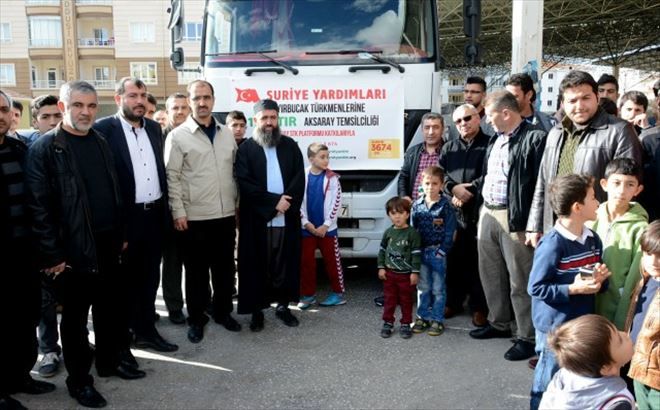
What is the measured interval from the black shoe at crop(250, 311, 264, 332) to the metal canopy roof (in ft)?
43.8

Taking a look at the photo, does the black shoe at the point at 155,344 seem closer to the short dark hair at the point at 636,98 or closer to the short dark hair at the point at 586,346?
the short dark hair at the point at 586,346

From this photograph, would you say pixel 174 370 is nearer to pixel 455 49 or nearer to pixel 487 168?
pixel 487 168

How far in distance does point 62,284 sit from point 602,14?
25806 mm

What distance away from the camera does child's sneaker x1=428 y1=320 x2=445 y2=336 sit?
4535mm

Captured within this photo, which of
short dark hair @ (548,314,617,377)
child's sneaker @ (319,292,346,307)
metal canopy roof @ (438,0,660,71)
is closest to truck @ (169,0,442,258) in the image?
child's sneaker @ (319,292,346,307)

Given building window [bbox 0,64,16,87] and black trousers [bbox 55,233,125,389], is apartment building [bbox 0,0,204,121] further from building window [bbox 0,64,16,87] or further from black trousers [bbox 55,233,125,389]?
black trousers [bbox 55,233,125,389]

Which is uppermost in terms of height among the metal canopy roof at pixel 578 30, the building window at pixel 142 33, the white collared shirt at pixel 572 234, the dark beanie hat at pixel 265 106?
the building window at pixel 142 33

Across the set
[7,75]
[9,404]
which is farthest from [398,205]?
[7,75]

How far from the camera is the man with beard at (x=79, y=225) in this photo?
3297mm

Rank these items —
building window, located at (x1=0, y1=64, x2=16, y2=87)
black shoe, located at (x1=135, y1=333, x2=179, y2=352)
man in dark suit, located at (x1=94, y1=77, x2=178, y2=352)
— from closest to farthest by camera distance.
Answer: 1. man in dark suit, located at (x1=94, y1=77, x2=178, y2=352)
2. black shoe, located at (x1=135, y1=333, x2=179, y2=352)
3. building window, located at (x1=0, y1=64, x2=16, y2=87)

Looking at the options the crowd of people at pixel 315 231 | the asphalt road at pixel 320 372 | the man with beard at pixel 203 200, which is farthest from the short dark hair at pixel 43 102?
the asphalt road at pixel 320 372

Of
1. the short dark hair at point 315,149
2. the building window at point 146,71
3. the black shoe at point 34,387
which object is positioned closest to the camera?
the black shoe at point 34,387

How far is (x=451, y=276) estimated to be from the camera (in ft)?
16.4

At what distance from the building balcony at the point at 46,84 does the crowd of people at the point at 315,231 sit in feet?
126
